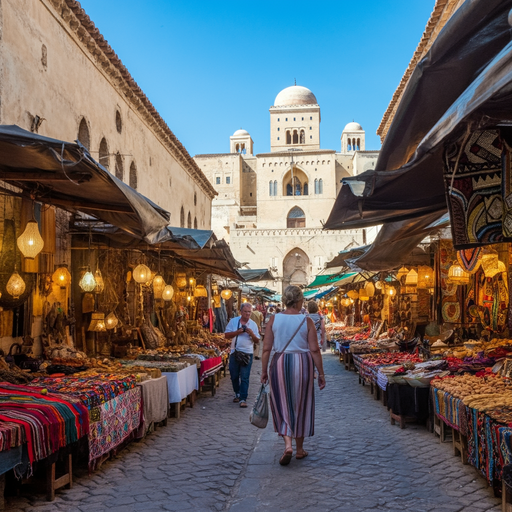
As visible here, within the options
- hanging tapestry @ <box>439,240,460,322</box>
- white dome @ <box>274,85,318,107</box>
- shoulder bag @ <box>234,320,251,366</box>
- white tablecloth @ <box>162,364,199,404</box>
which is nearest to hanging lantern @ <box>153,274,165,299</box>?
shoulder bag @ <box>234,320,251,366</box>

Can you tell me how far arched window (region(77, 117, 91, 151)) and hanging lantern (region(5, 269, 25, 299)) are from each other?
16.3 ft

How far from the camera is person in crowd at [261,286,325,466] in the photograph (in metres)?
5.35

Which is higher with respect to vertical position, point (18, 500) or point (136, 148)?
point (136, 148)

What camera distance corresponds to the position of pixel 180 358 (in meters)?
8.96

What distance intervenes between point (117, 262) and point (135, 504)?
6.45 m

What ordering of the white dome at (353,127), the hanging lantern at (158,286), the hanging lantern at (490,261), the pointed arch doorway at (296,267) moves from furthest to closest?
the white dome at (353,127)
the pointed arch doorway at (296,267)
the hanging lantern at (158,286)
the hanging lantern at (490,261)

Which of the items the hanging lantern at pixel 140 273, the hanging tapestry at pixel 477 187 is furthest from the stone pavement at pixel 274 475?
the hanging lantern at pixel 140 273

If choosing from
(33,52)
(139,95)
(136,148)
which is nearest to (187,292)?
(136,148)

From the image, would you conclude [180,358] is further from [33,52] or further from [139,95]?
[139,95]

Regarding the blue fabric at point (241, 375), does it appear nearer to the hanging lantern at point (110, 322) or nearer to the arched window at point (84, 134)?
the hanging lantern at point (110, 322)

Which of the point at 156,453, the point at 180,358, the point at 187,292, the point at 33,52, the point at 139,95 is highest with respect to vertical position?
the point at 139,95

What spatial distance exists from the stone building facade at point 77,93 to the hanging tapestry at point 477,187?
584 centimetres

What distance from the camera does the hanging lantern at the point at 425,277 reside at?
1085 cm

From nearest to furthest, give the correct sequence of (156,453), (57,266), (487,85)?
(487,85)
(156,453)
(57,266)
